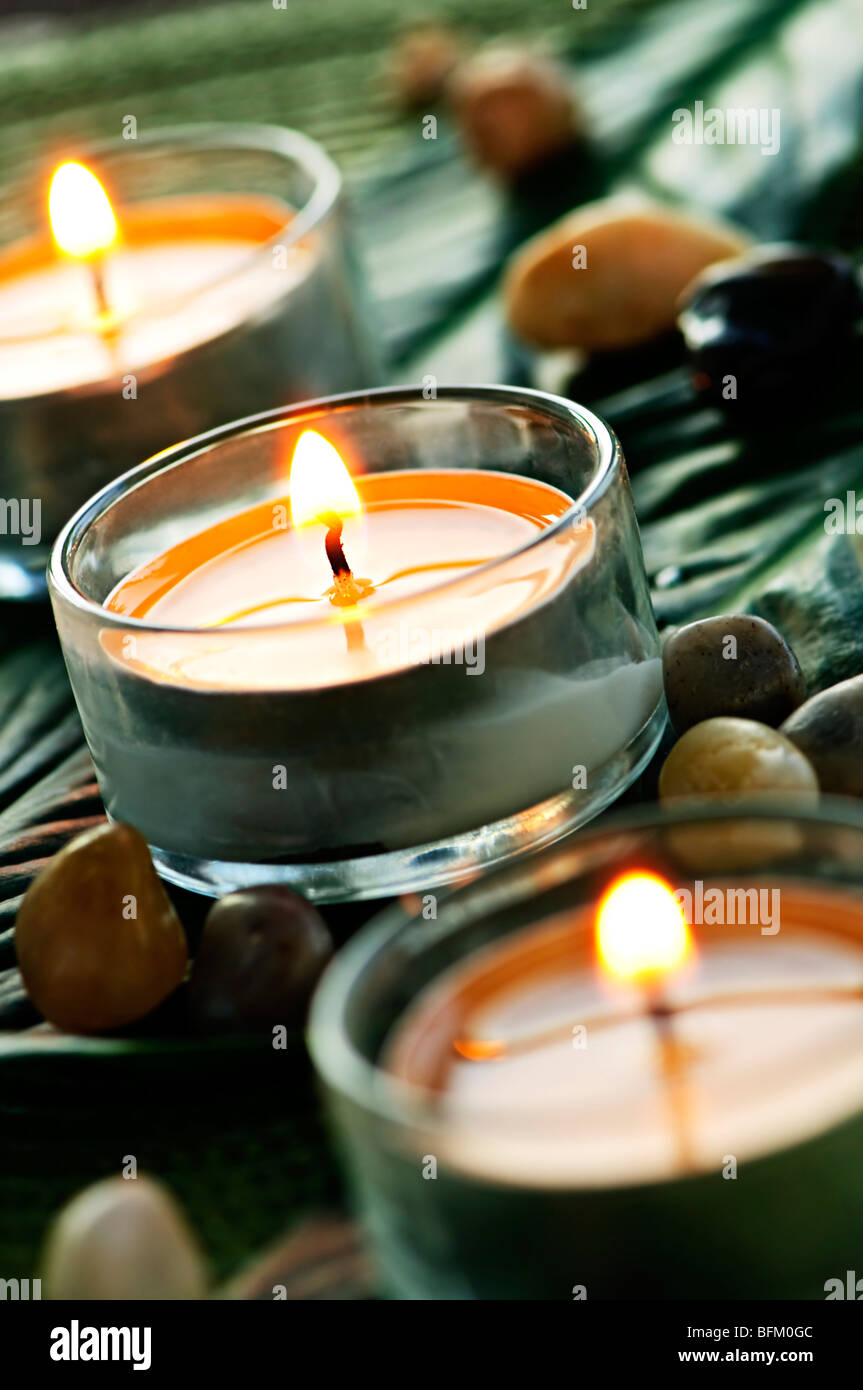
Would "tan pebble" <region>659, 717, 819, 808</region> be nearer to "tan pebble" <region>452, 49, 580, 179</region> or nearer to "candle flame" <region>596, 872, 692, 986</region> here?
"candle flame" <region>596, 872, 692, 986</region>

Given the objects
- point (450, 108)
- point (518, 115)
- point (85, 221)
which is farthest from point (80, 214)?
point (450, 108)

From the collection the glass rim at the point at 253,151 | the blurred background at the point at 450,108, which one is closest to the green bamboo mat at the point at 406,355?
the blurred background at the point at 450,108

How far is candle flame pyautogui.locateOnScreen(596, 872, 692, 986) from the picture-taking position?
0.31 meters

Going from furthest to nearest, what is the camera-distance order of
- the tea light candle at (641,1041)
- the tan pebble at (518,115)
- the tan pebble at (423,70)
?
1. the tan pebble at (423,70)
2. the tan pebble at (518,115)
3. the tea light candle at (641,1041)

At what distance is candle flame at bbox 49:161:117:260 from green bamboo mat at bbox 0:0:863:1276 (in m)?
0.17

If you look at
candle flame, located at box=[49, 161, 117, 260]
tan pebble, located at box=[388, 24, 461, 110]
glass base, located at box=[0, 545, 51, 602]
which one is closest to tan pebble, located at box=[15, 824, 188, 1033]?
glass base, located at box=[0, 545, 51, 602]

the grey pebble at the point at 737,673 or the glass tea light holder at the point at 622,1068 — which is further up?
the grey pebble at the point at 737,673

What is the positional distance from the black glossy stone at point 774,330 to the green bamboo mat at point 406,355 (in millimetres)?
18

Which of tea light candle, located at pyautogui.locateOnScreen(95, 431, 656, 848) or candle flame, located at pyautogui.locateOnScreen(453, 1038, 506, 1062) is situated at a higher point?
tea light candle, located at pyautogui.locateOnScreen(95, 431, 656, 848)

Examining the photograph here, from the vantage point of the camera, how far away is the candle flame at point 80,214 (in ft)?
2.37

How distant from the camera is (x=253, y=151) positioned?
833 mm

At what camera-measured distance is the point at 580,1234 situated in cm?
27

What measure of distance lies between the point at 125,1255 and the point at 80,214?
1.72 ft

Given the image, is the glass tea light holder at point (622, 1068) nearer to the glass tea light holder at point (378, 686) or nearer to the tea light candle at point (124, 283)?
the glass tea light holder at point (378, 686)
